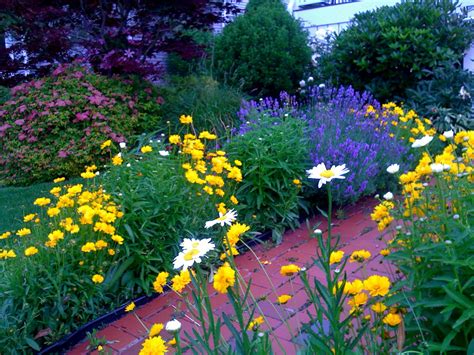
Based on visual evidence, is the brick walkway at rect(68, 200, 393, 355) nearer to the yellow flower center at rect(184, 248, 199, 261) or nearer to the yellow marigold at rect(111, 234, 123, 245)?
the yellow marigold at rect(111, 234, 123, 245)

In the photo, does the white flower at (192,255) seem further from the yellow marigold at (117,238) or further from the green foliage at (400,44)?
the green foliage at (400,44)

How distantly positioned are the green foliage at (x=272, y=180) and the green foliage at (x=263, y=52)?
3800 millimetres

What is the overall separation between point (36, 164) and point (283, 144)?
11.2ft

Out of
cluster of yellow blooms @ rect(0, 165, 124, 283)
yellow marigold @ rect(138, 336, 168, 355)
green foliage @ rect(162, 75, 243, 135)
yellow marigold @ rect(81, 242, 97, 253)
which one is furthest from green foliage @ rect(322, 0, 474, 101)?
yellow marigold @ rect(138, 336, 168, 355)

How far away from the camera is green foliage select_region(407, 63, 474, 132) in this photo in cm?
669

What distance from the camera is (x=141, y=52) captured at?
713cm

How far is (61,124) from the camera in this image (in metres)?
6.26

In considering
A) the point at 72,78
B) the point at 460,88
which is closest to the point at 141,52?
the point at 72,78

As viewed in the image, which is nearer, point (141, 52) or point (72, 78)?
point (72, 78)

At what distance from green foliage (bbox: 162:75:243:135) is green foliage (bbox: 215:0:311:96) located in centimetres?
51

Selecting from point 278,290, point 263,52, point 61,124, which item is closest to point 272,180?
point 278,290

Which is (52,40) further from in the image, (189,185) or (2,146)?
(189,185)

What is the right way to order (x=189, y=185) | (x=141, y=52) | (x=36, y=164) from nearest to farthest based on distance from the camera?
(x=189, y=185)
(x=36, y=164)
(x=141, y=52)

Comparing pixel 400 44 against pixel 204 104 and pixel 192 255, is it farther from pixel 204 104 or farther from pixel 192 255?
pixel 192 255
